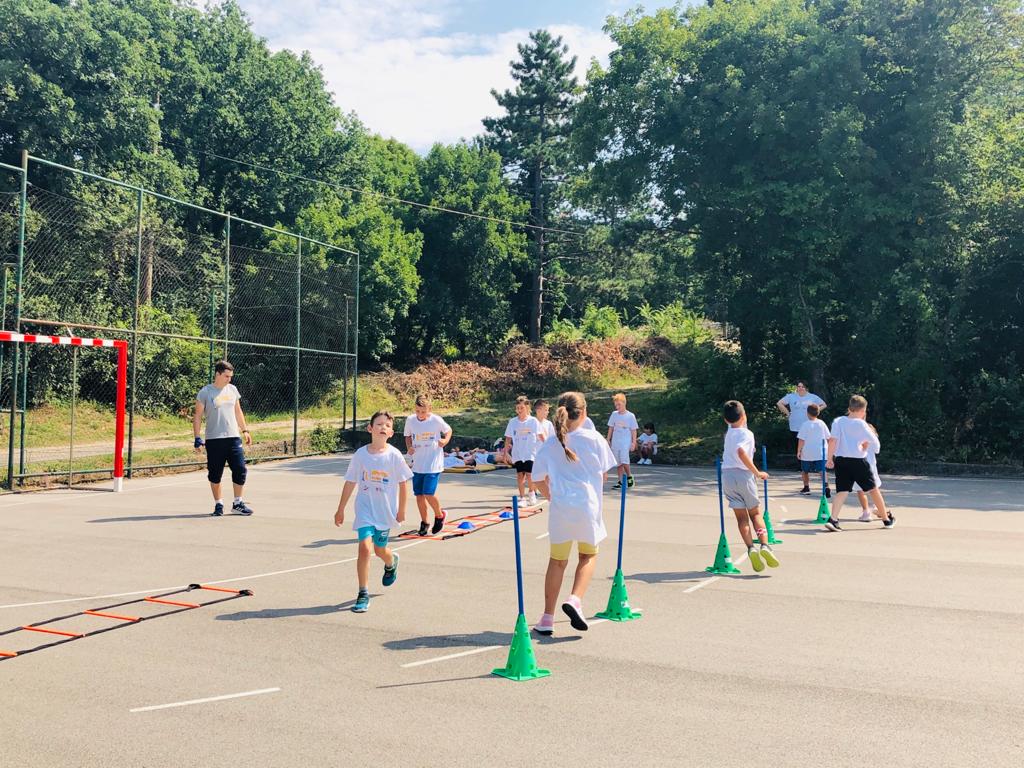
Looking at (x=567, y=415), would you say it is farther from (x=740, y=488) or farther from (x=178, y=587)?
(x=178, y=587)

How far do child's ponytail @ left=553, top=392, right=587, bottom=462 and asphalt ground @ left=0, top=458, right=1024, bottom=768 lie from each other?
1545mm

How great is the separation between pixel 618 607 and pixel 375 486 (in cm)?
243

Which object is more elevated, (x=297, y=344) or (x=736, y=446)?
(x=297, y=344)

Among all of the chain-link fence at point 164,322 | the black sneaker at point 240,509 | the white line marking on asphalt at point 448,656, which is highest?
the chain-link fence at point 164,322

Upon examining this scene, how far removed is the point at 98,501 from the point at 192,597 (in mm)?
8258

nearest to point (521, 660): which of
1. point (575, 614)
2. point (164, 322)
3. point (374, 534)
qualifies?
point (575, 614)

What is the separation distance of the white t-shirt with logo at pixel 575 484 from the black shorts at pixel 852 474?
714 centimetres

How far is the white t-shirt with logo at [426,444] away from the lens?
12.4m

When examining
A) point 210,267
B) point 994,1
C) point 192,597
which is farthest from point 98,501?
point 994,1

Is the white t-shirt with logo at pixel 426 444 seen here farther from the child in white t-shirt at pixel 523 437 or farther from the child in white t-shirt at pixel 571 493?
the child in white t-shirt at pixel 571 493

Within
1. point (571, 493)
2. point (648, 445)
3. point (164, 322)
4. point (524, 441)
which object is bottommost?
point (648, 445)

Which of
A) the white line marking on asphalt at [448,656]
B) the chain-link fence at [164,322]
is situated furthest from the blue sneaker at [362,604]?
the chain-link fence at [164,322]

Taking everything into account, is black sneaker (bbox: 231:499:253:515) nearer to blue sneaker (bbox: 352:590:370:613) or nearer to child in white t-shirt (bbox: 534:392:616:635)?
blue sneaker (bbox: 352:590:370:613)

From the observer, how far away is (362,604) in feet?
26.7
